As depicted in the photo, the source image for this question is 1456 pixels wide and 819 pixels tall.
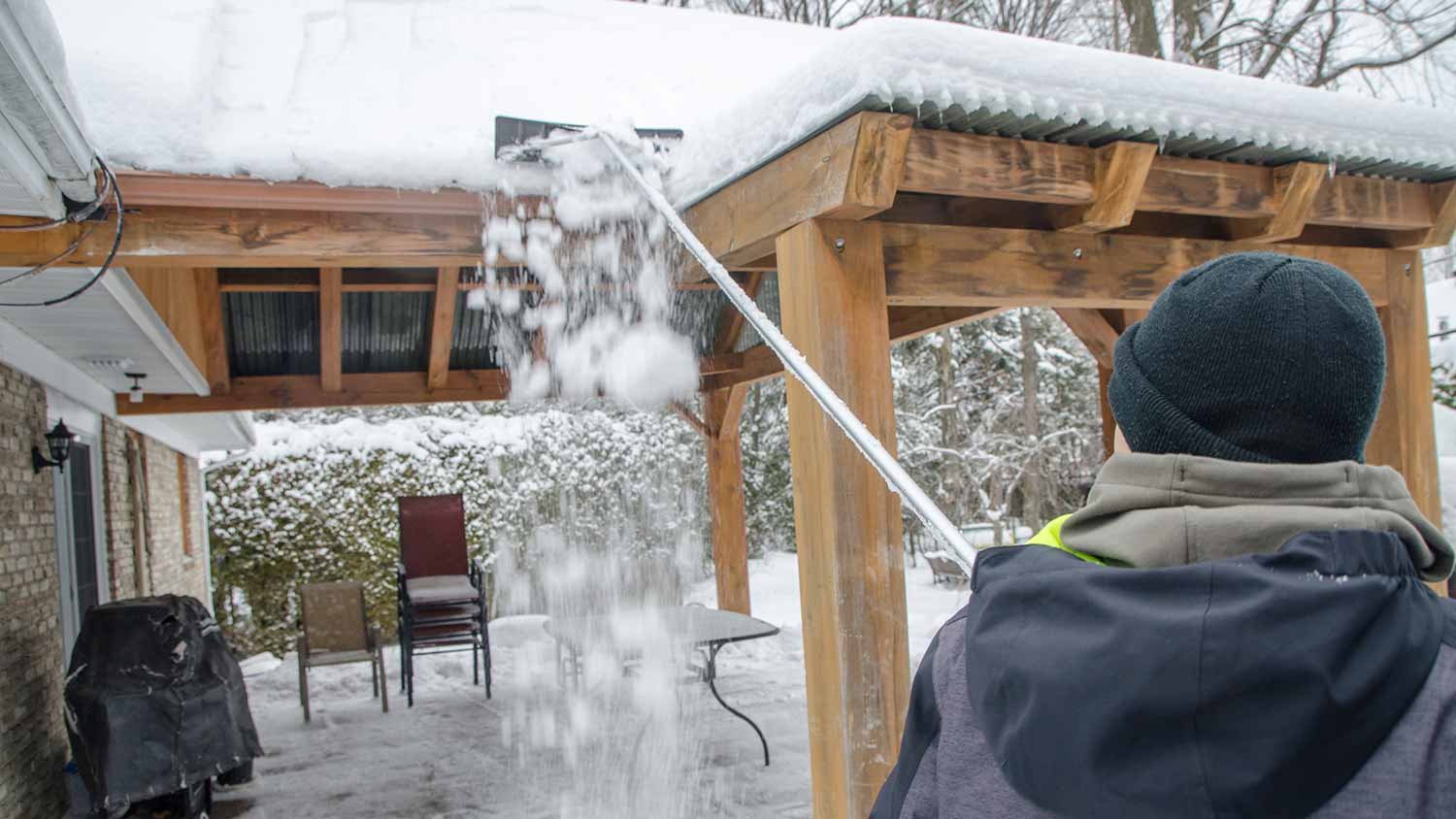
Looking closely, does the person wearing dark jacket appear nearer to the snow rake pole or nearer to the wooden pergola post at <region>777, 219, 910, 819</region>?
the snow rake pole

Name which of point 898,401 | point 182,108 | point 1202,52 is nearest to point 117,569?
point 182,108

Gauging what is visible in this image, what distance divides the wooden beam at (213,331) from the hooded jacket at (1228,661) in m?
5.72

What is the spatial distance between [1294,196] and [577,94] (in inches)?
92.8

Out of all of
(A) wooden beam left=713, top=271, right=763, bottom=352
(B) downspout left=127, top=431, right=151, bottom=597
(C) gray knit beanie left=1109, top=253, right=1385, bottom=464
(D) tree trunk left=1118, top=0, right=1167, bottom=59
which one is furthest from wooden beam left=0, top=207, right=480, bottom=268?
(D) tree trunk left=1118, top=0, right=1167, bottom=59

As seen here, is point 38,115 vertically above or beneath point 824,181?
above

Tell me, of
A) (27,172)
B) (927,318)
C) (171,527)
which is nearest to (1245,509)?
(27,172)

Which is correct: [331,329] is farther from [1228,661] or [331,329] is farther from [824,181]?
[1228,661]

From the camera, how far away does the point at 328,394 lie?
21.3ft

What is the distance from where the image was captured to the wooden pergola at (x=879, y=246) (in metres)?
2.31

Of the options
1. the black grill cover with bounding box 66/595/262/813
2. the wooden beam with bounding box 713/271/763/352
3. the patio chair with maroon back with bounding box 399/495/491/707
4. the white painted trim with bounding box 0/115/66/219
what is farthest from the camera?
the patio chair with maroon back with bounding box 399/495/491/707

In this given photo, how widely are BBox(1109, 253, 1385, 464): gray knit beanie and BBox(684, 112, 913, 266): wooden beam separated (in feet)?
4.74

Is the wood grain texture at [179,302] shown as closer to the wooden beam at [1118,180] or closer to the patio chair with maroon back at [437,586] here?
the patio chair with maroon back at [437,586]

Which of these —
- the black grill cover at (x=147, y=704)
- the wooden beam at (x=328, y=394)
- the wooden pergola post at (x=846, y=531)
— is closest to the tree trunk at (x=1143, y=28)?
the wooden beam at (x=328, y=394)

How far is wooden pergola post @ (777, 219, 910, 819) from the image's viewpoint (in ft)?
7.54
